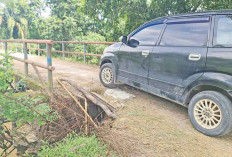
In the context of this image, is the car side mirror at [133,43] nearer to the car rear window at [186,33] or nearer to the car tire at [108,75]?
the car rear window at [186,33]

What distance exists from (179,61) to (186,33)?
51 cm

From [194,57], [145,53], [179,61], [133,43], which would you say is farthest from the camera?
[133,43]

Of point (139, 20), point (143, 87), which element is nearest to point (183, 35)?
point (143, 87)

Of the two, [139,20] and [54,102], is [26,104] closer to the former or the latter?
[54,102]

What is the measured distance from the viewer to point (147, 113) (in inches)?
141

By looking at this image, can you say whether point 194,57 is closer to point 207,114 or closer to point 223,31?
point 223,31

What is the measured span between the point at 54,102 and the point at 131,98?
5.46 feet

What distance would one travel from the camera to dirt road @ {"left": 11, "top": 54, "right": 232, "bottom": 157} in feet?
8.32

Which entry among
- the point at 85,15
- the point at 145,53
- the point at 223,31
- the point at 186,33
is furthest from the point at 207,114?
the point at 85,15

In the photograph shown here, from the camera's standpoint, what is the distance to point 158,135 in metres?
2.90

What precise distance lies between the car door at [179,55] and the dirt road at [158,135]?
1.67 ft

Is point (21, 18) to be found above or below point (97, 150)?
above

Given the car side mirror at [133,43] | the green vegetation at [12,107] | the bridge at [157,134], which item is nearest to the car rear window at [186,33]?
the car side mirror at [133,43]

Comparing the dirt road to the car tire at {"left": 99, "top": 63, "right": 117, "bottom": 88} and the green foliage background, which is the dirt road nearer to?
the car tire at {"left": 99, "top": 63, "right": 117, "bottom": 88}
